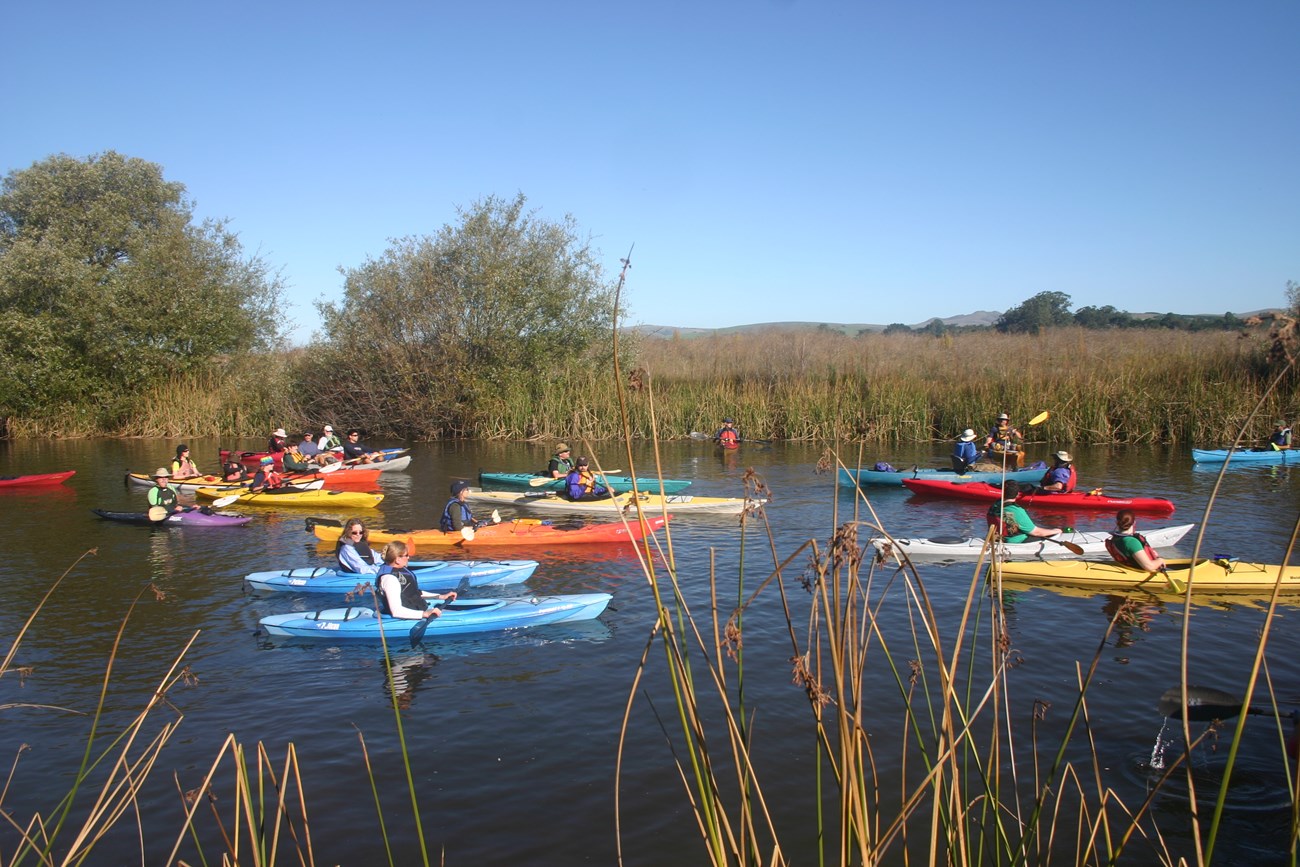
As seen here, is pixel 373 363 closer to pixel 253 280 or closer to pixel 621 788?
pixel 253 280

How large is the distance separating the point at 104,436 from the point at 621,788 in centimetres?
2923

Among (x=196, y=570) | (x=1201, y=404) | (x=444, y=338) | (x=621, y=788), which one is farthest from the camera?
(x=444, y=338)

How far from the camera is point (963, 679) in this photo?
23.7 ft

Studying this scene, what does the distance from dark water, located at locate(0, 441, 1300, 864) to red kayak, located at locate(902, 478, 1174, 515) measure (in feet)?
3.23

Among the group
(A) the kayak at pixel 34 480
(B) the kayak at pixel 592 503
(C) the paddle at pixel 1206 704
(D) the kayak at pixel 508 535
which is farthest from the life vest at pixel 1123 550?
(A) the kayak at pixel 34 480

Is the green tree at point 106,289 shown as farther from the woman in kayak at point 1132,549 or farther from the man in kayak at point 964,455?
the woman in kayak at point 1132,549

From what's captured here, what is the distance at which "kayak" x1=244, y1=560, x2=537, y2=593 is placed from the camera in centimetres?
1056

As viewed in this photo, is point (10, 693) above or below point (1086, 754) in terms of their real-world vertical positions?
above

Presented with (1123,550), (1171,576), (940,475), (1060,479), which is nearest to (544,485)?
(940,475)

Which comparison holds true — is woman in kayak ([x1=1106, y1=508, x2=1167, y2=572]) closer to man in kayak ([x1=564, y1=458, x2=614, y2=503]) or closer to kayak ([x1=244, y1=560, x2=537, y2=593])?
kayak ([x1=244, y1=560, x2=537, y2=593])

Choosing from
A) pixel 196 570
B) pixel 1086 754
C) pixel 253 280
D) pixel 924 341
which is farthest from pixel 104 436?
pixel 1086 754

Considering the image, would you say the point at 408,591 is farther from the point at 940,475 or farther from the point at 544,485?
the point at 940,475

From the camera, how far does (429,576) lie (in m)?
10.9

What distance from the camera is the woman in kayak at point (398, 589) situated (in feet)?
29.2
